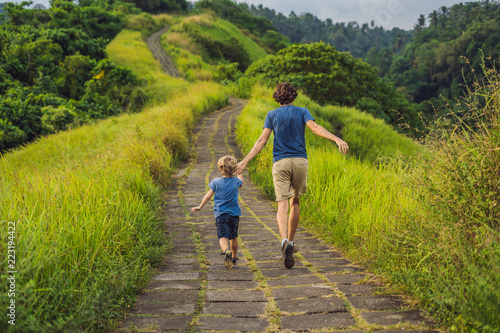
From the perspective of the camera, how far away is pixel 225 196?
4.12 meters

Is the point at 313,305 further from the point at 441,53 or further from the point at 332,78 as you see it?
the point at 441,53

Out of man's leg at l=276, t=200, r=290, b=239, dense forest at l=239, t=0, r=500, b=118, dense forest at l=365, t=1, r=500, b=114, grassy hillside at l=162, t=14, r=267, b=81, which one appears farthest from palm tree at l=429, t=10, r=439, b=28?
man's leg at l=276, t=200, r=290, b=239

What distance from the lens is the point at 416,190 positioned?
3156mm

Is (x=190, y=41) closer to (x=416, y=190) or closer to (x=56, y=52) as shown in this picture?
(x=56, y=52)

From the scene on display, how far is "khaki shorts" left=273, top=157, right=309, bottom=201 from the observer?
4000mm

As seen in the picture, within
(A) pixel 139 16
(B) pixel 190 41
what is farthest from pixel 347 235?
(A) pixel 139 16

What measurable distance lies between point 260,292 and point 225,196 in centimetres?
127

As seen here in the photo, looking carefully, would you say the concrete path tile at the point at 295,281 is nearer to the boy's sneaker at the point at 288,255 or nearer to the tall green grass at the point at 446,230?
the boy's sneaker at the point at 288,255

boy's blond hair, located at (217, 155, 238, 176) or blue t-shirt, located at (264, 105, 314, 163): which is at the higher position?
blue t-shirt, located at (264, 105, 314, 163)

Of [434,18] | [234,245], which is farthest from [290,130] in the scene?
[434,18]

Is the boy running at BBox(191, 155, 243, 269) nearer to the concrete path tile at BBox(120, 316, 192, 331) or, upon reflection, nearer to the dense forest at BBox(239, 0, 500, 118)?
the concrete path tile at BBox(120, 316, 192, 331)

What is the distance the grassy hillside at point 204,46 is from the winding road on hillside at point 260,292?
26743 millimetres

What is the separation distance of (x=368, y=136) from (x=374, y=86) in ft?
30.4

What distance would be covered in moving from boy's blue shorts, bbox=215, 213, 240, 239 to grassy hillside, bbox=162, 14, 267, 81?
88.6ft
